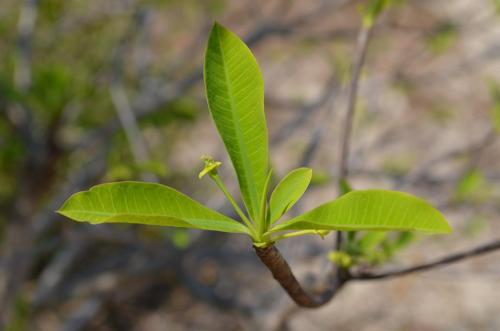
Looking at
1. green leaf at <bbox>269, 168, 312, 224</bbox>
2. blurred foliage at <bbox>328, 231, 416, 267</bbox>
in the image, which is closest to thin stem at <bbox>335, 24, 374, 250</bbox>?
blurred foliage at <bbox>328, 231, 416, 267</bbox>

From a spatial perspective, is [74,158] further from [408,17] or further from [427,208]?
[408,17]

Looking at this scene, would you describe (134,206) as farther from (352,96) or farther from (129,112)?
(129,112)

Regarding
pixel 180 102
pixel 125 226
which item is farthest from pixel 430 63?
pixel 125 226

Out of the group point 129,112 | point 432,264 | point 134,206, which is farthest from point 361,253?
point 129,112

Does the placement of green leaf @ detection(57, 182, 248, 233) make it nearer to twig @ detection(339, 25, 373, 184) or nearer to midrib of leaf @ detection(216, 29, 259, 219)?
midrib of leaf @ detection(216, 29, 259, 219)

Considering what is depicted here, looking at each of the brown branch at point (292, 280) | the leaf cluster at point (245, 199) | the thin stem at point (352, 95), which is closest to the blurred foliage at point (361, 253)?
the brown branch at point (292, 280)
